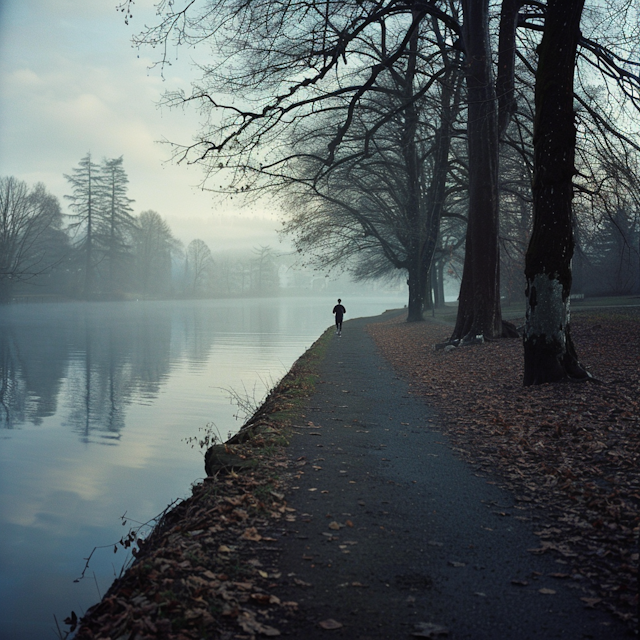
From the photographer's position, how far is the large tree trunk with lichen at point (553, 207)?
29.7ft

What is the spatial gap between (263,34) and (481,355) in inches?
348

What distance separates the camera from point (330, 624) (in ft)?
10.7

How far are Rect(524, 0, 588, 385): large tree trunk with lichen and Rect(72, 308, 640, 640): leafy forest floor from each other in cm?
65

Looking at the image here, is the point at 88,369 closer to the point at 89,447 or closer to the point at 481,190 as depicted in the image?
the point at 89,447

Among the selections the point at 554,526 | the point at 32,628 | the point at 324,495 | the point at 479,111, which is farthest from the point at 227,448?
the point at 479,111

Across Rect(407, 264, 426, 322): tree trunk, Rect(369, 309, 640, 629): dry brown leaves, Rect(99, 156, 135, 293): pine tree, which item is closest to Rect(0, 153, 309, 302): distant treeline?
Rect(99, 156, 135, 293): pine tree

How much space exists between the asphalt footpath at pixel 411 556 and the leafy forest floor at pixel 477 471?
0.27 ft

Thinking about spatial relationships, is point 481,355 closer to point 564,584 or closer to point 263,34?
point 263,34

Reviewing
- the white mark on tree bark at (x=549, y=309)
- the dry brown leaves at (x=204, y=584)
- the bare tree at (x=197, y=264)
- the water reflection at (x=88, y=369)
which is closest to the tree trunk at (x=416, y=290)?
the water reflection at (x=88, y=369)

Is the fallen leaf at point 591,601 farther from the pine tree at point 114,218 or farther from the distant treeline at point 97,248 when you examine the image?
the pine tree at point 114,218

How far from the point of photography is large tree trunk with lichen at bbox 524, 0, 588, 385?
9.06 meters

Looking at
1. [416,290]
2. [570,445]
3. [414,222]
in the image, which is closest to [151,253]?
[416,290]

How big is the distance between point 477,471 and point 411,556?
7.41 ft

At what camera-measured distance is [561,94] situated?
29.8ft
